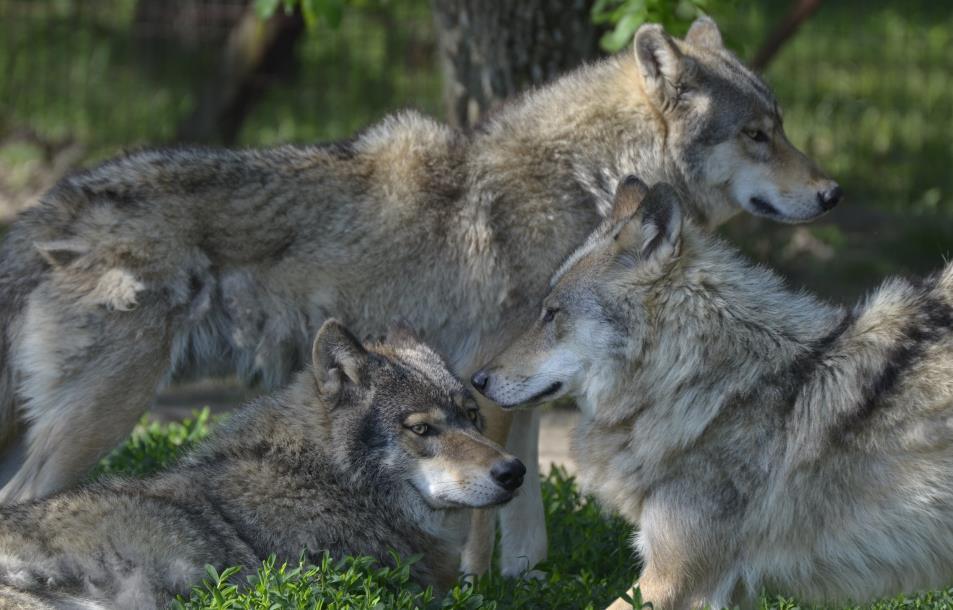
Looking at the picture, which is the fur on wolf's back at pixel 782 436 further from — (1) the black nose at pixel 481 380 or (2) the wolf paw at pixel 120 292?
(2) the wolf paw at pixel 120 292

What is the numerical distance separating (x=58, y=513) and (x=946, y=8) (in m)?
15.4

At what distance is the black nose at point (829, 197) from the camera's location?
20.7 ft

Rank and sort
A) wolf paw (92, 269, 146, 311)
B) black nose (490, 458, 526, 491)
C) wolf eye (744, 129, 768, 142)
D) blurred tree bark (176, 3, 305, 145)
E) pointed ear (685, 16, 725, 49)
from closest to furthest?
black nose (490, 458, 526, 491)
wolf paw (92, 269, 146, 311)
wolf eye (744, 129, 768, 142)
pointed ear (685, 16, 725, 49)
blurred tree bark (176, 3, 305, 145)

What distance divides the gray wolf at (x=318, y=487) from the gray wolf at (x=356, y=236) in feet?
1.65

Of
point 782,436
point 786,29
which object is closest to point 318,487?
point 782,436

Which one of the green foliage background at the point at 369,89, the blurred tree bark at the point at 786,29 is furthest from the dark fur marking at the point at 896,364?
the green foliage background at the point at 369,89

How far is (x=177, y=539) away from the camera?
4902mm

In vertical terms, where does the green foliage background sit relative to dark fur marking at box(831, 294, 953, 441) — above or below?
below

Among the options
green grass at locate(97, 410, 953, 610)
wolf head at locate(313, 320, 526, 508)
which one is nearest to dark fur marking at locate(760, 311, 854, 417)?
green grass at locate(97, 410, 953, 610)

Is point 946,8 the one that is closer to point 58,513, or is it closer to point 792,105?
point 792,105

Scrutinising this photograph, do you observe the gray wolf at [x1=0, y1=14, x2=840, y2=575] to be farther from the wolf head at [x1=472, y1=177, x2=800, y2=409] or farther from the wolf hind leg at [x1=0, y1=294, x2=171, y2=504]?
the wolf head at [x1=472, y1=177, x2=800, y2=409]

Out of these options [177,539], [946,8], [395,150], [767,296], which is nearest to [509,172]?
[395,150]

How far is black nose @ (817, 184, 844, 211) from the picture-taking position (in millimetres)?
6316

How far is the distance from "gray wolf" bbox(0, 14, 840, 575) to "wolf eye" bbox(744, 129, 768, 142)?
2 centimetres
